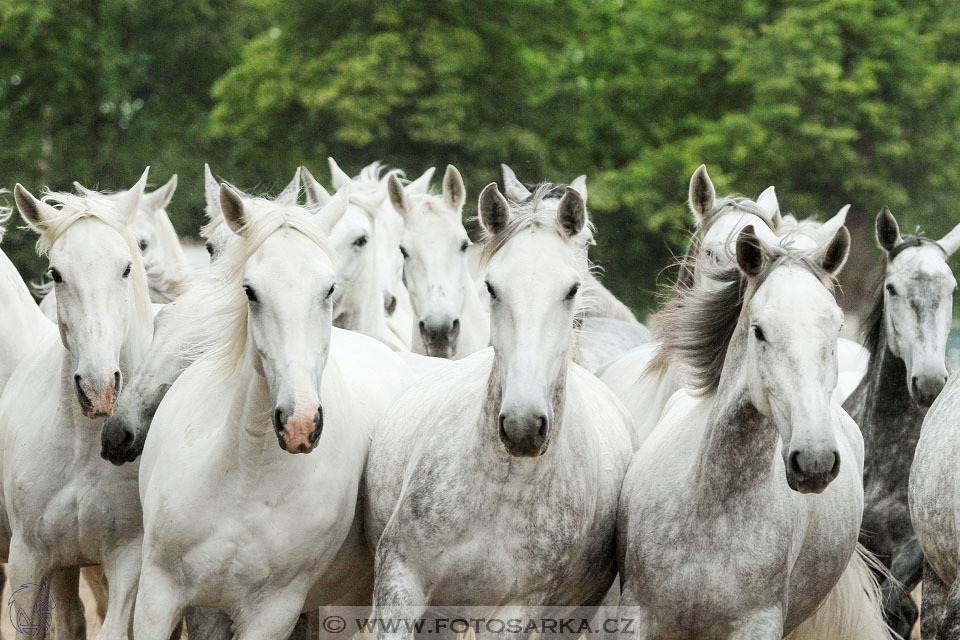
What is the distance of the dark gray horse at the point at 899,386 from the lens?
18.2 feet

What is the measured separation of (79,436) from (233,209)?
50.7 inches

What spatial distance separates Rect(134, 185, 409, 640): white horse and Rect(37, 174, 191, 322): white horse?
94.9 inches

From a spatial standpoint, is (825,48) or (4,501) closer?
(4,501)

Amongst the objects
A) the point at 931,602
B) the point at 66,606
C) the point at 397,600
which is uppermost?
the point at 397,600

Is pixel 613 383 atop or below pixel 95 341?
below

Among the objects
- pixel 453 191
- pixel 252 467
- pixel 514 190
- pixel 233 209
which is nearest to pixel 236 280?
pixel 233 209

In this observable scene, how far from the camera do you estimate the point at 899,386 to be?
579 cm

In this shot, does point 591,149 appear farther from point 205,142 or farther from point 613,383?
point 613,383

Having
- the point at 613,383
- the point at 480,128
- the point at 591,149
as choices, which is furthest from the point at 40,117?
the point at 613,383

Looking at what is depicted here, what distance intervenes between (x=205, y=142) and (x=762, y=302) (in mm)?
18489

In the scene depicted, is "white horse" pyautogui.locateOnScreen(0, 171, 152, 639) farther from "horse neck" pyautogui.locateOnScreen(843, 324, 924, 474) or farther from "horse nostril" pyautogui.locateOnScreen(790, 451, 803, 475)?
"horse neck" pyautogui.locateOnScreen(843, 324, 924, 474)

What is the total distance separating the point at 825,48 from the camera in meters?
18.6

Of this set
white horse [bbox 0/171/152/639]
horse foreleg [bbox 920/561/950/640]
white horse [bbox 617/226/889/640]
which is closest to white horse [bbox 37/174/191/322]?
white horse [bbox 0/171/152/639]

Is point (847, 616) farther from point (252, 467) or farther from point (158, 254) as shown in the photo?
point (158, 254)
